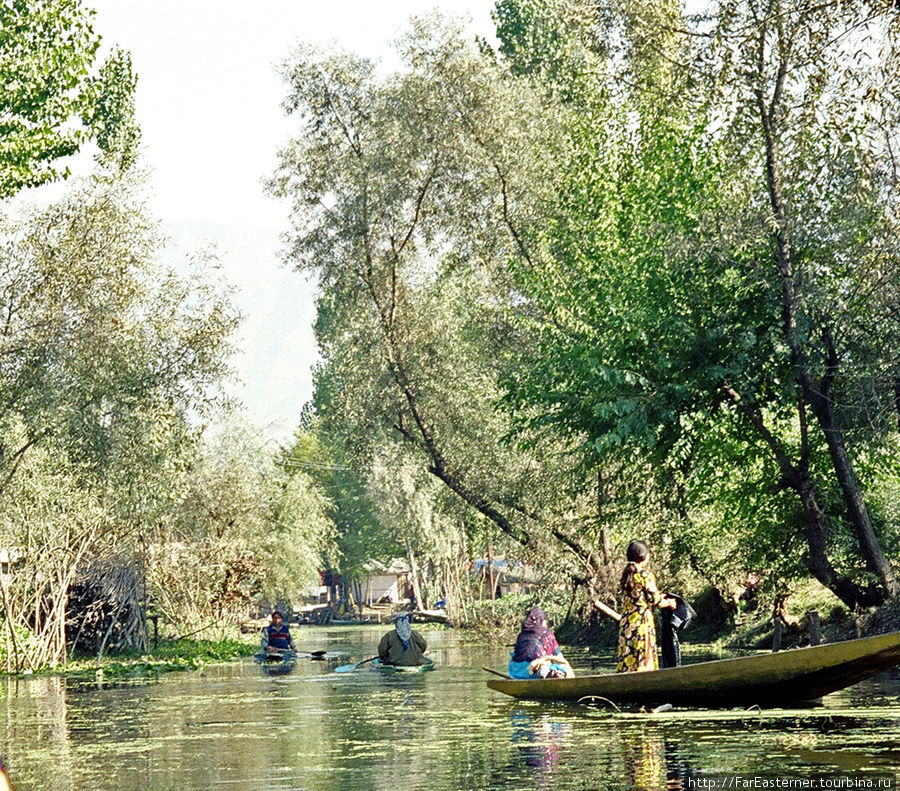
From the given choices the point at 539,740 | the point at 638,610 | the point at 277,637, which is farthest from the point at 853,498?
the point at 277,637

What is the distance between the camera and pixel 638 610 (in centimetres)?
1750

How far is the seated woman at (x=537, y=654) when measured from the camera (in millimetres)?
20359

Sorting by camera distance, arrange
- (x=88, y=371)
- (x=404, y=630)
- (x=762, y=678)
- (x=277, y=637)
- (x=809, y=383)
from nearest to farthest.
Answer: (x=762, y=678)
(x=809, y=383)
(x=88, y=371)
(x=404, y=630)
(x=277, y=637)

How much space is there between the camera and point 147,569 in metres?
42.3

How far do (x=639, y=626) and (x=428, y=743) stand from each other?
3.59m

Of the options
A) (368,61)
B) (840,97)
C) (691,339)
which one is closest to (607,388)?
(691,339)

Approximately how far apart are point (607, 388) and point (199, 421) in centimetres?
1038

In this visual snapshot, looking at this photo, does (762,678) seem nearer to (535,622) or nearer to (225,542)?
(535,622)

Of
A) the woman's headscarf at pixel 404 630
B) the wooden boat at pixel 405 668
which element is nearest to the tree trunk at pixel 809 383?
the wooden boat at pixel 405 668

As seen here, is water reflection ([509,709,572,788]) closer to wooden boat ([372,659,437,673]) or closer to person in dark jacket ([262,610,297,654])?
wooden boat ([372,659,437,673])

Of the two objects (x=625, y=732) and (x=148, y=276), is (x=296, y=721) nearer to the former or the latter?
(x=625, y=732)

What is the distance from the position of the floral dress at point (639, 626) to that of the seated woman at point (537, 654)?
2085mm

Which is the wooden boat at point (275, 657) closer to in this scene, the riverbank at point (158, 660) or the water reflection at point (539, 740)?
the riverbank at point (158, 660)

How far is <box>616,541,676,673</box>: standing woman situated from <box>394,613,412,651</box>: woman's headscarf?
12030 mm
